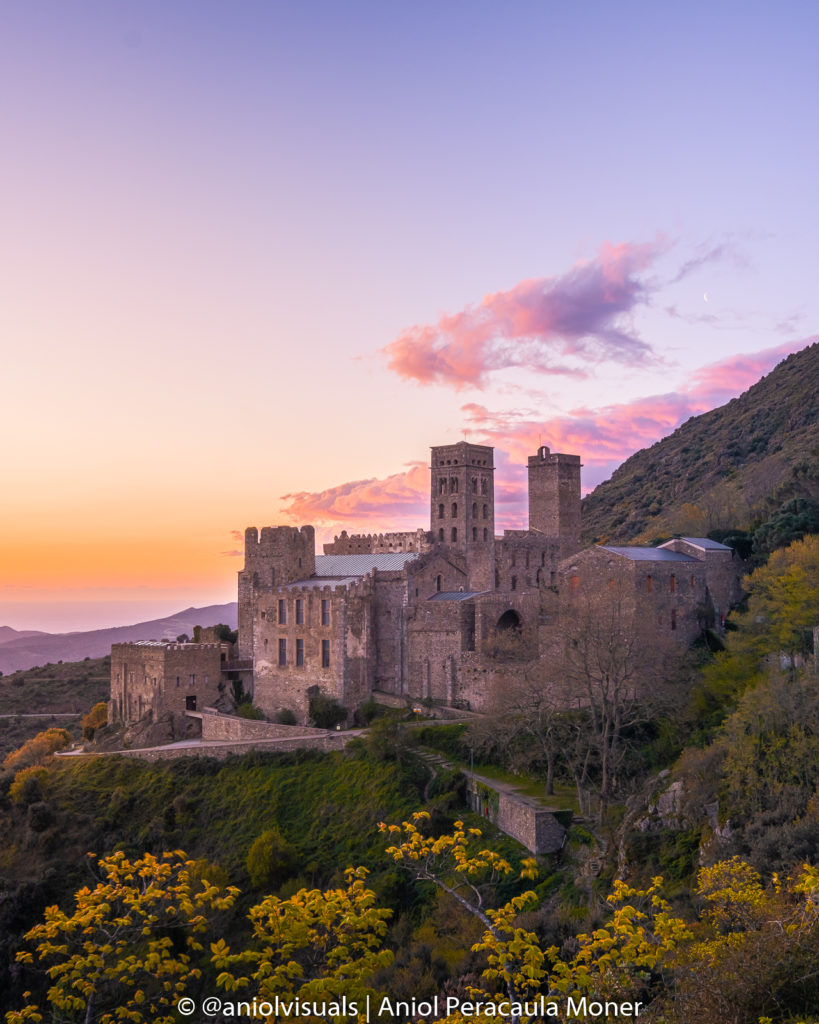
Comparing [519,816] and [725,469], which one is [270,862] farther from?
[725,469]

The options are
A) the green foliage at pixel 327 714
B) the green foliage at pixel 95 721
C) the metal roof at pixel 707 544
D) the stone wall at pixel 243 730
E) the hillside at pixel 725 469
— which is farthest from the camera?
the hillside at pixel 725 469

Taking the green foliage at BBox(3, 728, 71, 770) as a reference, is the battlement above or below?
above

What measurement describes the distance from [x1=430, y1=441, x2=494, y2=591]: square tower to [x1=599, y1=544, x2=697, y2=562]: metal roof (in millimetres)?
15109

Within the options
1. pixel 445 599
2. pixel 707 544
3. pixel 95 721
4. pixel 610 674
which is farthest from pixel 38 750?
pixel 707 544

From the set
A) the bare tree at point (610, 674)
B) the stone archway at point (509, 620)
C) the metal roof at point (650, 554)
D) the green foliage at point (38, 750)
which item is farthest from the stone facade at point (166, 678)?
the metal roof at point (650, 554)

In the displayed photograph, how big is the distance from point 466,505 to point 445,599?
424 inches

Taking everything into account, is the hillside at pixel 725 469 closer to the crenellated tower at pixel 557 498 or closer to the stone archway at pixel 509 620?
the crenellated tower at pixel 557 498

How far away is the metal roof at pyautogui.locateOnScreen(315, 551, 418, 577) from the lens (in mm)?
54634

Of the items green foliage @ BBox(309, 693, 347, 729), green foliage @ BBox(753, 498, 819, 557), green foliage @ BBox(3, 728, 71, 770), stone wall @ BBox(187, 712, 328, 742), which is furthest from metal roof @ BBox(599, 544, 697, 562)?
green foliage @ BBox(3, 728, 71, 770)

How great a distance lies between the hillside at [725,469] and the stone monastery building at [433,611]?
10.9m

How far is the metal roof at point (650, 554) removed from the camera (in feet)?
143

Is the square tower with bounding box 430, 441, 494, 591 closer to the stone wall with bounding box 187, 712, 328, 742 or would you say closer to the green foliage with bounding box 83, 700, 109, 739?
the stone wall with bounding box 187, 712, 328, 742

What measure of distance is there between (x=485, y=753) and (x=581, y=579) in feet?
32.6

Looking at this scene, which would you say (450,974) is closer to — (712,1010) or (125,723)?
(712,1010)
